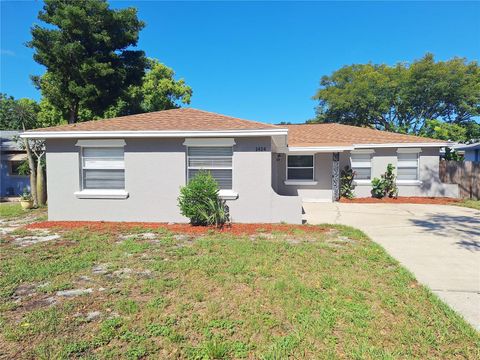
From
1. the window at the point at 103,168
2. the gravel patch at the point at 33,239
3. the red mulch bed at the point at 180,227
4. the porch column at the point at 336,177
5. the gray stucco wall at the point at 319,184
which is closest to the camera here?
the gravel patch at the point at 33,239

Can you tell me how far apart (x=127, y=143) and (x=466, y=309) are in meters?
9.02

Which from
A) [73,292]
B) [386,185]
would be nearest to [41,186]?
[73,292]

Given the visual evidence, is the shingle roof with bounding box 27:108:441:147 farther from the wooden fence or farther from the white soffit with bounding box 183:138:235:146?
the wooden fence

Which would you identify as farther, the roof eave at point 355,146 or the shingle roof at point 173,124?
the roof eave at point 355,146

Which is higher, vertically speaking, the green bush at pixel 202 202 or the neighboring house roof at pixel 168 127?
the neighboring house roof at pixel 168 127

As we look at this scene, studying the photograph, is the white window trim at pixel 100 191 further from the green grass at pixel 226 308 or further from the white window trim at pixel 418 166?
the white window trim at pixel 418 166

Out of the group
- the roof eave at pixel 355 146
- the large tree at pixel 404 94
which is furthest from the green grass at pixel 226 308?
the large tree at pixel 404 94

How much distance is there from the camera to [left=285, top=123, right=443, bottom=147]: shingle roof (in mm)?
14430

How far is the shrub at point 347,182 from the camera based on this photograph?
47.1 ft

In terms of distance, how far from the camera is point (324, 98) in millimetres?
31766

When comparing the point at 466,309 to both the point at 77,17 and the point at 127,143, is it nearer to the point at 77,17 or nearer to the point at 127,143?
the point at 127,143

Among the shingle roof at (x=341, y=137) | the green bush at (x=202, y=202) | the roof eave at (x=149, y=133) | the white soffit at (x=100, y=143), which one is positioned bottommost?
the green bush at (x=202, y=202)

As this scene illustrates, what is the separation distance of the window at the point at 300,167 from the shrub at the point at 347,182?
1.63 m

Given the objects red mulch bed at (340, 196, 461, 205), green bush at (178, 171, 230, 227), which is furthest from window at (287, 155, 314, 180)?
green bush at (178, 171, 230, 227)
